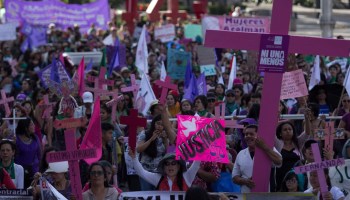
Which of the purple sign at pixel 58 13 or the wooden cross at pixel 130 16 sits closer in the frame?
the purple sign at pixel 58 13

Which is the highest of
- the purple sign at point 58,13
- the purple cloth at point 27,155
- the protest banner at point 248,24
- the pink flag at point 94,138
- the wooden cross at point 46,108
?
the pink flag at point 94,138

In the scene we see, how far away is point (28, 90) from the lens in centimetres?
1923

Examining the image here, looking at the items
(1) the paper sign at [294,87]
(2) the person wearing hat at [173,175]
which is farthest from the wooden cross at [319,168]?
(1) the paper sign at [294,87]

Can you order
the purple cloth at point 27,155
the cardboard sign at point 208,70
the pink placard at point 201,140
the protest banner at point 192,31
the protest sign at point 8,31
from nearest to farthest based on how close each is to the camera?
the pink placard at point 201,140
the purple cloth at point 27,155
the cardboard sign at point 208,70
the protest sign at point 8,31
the protest banner at point 192,31

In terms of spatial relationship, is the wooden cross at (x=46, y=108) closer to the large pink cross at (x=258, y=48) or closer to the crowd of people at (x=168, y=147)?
the crowd of people at (x=168, y=147)

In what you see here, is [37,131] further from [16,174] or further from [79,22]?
[79,22]

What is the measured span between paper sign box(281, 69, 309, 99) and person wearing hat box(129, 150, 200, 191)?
13.4 feet

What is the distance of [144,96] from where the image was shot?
15820mm

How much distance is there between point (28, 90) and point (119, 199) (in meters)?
9.47

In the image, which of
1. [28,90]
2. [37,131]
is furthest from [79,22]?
[37,131]

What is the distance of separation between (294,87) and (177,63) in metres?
6.54

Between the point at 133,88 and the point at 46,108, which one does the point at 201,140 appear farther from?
the point at 133,88

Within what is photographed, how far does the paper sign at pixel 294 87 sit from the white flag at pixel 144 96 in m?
2.00

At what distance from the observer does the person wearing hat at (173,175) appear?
33.9 feet
